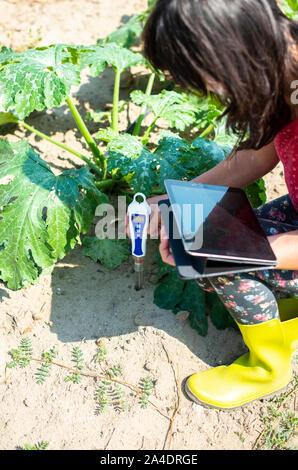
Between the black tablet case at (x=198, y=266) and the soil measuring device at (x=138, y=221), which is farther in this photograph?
the soil measuring device at (x=138, y=221)

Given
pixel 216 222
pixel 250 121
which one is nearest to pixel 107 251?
pixel 216 222

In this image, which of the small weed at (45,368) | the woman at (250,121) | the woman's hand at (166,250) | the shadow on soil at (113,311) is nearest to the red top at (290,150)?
the woman at (250,121)

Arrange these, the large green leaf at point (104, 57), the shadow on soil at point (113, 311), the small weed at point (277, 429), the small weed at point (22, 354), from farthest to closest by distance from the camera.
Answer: the large green leaf at point (104, 57), the shadow on soil at point (113, 311), the small weed at point (22, 354), the small weed at point (277, 429)

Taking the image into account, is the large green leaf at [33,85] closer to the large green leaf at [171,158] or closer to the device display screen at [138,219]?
the large green leaf at [171,158]

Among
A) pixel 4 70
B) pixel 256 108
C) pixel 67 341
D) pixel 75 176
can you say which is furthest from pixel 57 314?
pixel 256 108

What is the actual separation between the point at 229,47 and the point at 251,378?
129 cm

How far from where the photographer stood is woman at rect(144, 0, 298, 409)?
1.19 m

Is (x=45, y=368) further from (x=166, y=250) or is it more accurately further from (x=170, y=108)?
(x=170, y=108)

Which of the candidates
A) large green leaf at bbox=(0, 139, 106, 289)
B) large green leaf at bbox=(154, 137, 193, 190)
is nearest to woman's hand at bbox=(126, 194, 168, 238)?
large green leaf at bbox=(154, 137, 193, 190)

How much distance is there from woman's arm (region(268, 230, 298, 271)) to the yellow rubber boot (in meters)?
0.38

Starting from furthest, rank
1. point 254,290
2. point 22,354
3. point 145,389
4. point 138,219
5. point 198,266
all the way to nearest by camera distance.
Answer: point 22,354
point 145,389
point 138,219
point 254,290
point 198,266

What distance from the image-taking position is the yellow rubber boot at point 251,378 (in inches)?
73.7

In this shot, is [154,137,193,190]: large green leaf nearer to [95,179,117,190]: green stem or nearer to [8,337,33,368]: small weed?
[95,179,117,190]: green stem

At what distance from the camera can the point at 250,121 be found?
140 centimetres
